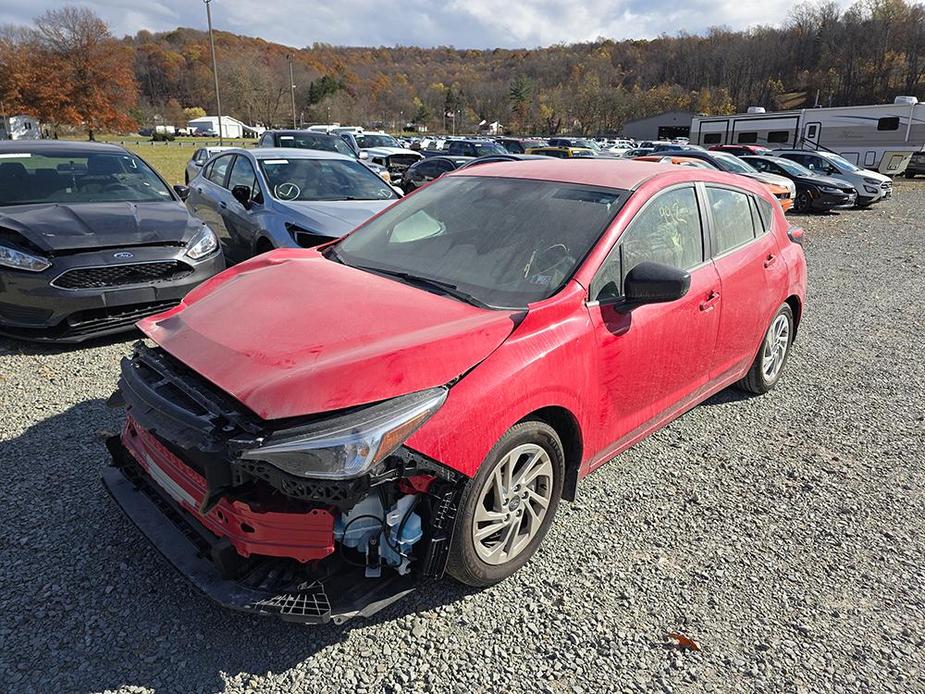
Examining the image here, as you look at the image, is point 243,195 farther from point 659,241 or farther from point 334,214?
point 659,241

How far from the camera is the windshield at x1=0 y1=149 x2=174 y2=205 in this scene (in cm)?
574

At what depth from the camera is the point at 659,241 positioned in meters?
3.28

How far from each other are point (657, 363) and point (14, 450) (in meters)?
3.66

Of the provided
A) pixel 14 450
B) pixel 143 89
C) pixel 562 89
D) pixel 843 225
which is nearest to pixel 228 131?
pixel 143 89

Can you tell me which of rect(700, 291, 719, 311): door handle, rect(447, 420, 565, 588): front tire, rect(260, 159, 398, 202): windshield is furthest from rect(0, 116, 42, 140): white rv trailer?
rect(447, 420, 565, 588): front tire

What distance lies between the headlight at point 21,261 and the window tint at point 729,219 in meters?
4.90

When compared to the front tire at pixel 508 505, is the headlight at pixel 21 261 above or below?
above

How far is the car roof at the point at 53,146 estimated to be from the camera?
6.26 metres

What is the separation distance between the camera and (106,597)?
2477 mm

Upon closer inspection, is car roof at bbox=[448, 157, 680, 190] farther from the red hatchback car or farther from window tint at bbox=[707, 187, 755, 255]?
window tint at bbox=[707, 187, 755, 255]

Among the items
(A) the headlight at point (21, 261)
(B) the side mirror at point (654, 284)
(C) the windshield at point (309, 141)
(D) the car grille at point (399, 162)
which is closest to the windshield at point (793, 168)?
(D) the car grille at point (399, 162)

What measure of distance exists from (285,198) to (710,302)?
5.07 m

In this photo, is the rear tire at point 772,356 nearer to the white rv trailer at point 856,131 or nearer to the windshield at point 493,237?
the windshield at point 493,237

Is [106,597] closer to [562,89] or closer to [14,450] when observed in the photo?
[14,450]
